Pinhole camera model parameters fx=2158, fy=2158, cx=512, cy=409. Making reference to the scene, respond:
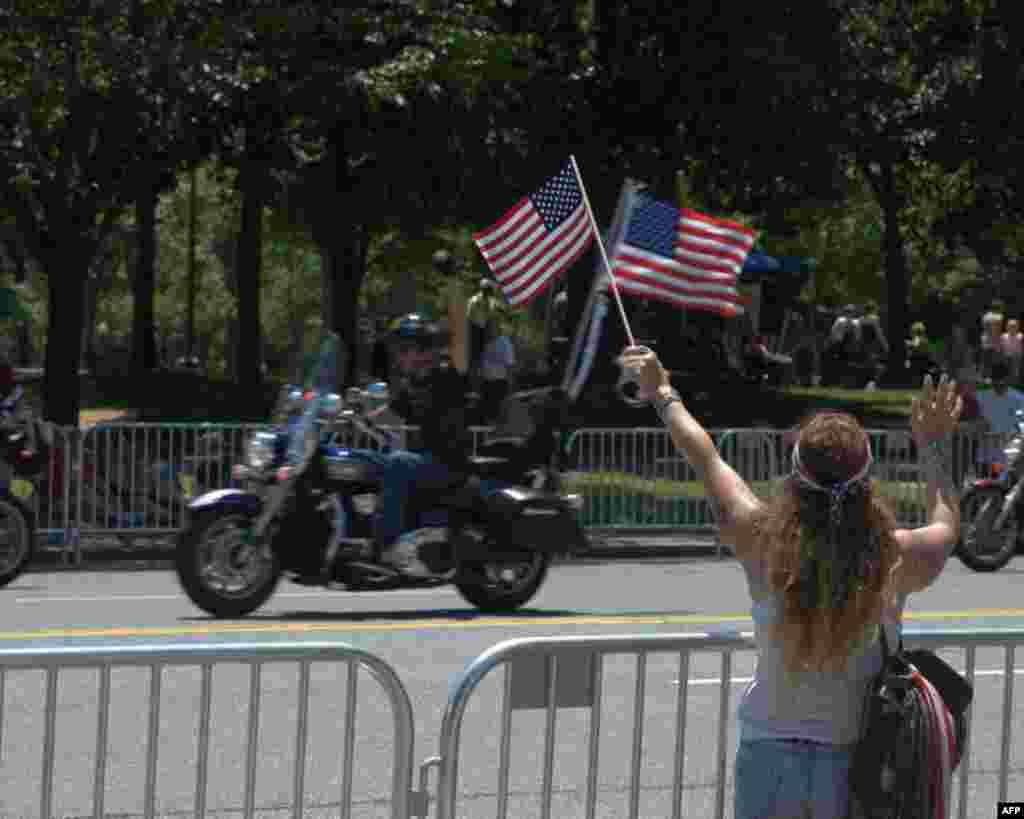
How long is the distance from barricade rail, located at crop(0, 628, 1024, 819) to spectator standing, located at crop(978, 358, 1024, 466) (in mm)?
9977

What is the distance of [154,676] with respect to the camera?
549 cm

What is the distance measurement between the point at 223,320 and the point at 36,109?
4531 cm

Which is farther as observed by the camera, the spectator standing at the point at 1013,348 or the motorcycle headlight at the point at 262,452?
the spectator standing at the point at 1013,348

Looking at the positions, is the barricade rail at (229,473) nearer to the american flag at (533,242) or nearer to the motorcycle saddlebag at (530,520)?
the american flag at (533,242)

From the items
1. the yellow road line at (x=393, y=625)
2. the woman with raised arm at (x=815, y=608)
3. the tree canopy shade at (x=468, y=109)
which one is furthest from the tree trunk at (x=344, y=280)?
the woman with raised arm at (x=815, y=608)

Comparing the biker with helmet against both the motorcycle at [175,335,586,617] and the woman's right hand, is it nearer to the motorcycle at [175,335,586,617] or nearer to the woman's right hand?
the motorcycle at [175,335,586,617]

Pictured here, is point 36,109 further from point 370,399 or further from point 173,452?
point 370,399

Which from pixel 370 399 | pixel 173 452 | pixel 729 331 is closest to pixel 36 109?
pixel 173 452

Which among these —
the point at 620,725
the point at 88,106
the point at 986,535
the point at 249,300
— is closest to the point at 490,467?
the point at 620,725

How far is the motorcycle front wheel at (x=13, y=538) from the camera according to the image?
14.6 m

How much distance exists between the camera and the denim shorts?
14.9ft

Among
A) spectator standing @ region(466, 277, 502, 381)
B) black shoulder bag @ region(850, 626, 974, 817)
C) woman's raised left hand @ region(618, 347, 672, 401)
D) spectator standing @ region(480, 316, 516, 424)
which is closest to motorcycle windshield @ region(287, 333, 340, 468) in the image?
woman's raised left hand @ region(618, 347, 672, 401)

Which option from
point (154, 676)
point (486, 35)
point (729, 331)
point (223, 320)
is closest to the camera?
point (154, 676)

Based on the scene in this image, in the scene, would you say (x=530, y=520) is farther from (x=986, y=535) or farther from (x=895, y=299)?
(x=895, y=299)
